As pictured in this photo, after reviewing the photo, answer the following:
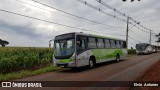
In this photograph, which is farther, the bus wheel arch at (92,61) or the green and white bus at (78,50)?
the bus wheel arch at (92,61)

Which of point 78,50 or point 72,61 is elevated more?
point 78,50

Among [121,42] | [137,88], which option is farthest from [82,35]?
[121,42]

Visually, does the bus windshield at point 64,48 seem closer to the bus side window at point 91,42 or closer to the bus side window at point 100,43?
the bus side window at point 91,42

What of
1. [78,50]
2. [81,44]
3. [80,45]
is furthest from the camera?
[81,44]

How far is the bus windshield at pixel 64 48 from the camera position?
16.7 m

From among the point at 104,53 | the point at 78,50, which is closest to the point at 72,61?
the point at 78,50

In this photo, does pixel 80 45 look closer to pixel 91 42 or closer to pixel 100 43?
pixel 91 42

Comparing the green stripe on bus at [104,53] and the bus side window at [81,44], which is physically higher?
the bus side window at [81,44]

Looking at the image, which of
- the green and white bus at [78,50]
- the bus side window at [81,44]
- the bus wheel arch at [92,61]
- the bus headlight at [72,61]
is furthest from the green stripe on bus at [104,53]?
the bus headlight at [72,61]

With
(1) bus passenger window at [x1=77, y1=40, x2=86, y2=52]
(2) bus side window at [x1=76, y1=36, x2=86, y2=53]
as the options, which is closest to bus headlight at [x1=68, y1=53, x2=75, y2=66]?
(2) bus side window at [x1=76, y1=36, x2=86, y2=53]

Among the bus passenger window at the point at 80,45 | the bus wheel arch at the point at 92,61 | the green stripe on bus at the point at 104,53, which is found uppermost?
the bus passenger window at the point at 80,45

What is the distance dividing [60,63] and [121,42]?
43.7ft

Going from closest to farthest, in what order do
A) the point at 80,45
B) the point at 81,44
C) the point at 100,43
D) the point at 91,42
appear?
the point at 80,45 → the point at 81,44 → the point at 91,42 → the point at 100,43

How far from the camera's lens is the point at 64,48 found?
17.0m
